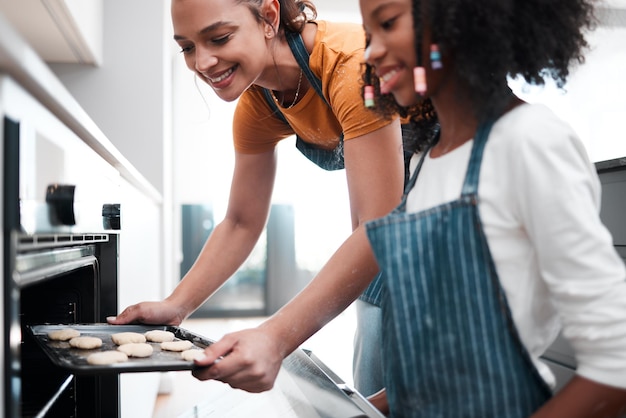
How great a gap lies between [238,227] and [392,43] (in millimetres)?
770

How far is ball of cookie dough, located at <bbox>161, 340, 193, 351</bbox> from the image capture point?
0.91 metres

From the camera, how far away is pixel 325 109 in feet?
4.03

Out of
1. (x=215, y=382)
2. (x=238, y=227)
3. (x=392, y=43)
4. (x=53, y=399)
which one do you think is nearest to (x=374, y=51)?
(x=392, y=43)

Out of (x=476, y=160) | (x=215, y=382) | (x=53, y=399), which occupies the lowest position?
(x=215, y=382)

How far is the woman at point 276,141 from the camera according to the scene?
927 millimetres

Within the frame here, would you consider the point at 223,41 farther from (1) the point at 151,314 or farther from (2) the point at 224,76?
(1) the point at 151,314

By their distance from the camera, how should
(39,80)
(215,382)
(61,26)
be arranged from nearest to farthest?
(39,80) → (61,26) → (215,382)

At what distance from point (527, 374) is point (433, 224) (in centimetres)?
20

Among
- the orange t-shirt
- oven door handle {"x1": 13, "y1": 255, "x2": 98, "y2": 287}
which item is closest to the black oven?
oven door handle {"x1": 13, "y1": 255, "x2": 98, "y2": 287}

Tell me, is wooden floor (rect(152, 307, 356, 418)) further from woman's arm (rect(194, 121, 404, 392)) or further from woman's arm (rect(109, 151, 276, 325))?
woman's arm (rect(194, 121, 404, 392))

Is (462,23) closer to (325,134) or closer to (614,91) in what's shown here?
(325,134)

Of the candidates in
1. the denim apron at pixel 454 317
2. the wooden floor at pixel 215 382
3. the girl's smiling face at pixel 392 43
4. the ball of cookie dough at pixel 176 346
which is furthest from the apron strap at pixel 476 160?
the wooden floor at pixel 215 382

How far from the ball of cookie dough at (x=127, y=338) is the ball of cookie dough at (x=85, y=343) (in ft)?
0.17

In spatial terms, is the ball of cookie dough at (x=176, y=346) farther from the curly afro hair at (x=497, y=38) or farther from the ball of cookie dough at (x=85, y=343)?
the curly afro hair at (x=497, y=38)
